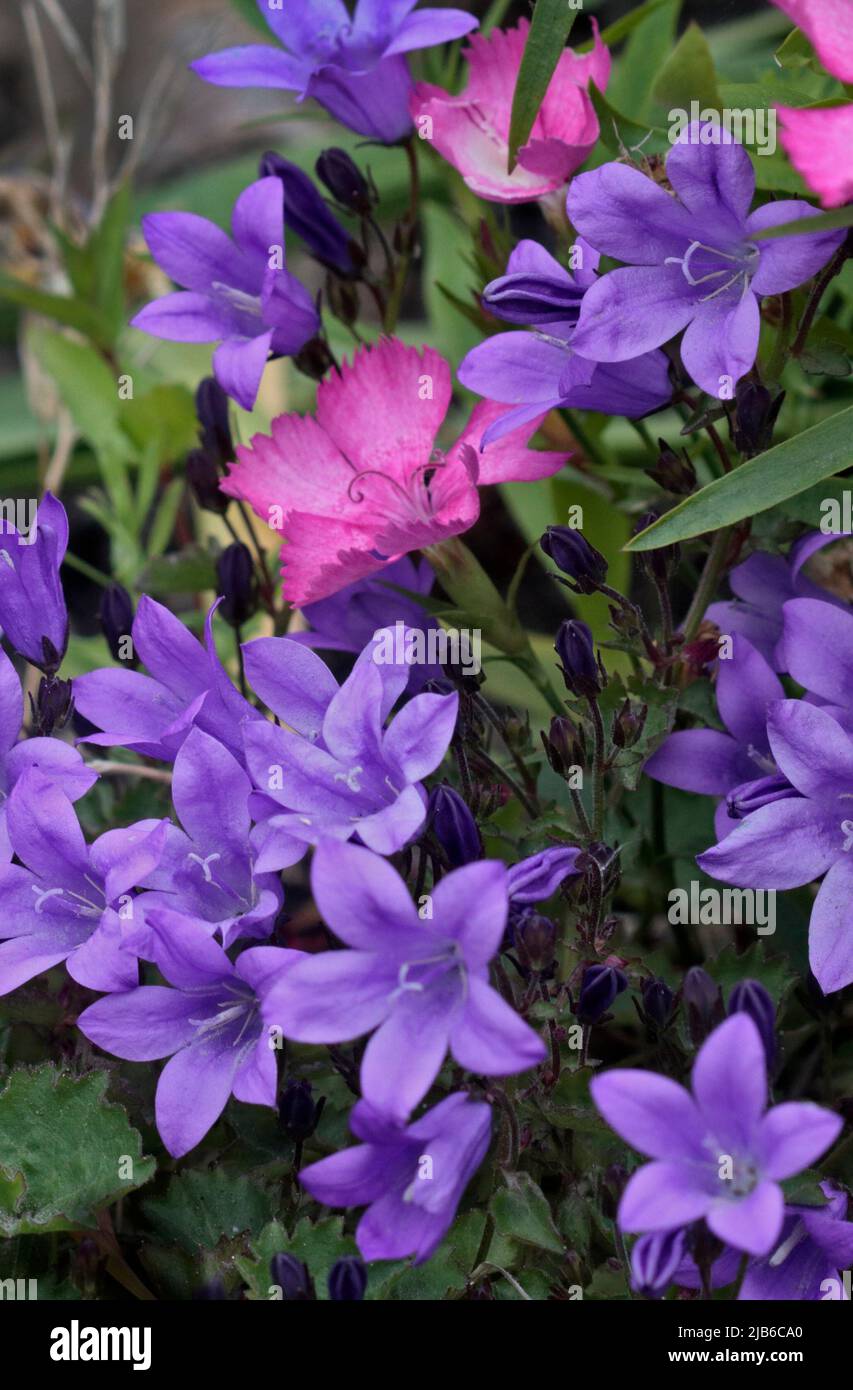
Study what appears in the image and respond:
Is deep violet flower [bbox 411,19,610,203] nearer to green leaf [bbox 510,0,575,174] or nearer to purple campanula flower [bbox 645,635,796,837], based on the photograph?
green leaf [bbox 510,0,575,174]

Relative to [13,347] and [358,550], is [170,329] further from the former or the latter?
[13,347]


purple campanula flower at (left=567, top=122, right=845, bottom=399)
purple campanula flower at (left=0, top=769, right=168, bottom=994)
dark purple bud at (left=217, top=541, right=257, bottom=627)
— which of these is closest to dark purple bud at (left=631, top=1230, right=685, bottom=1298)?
purple campanula flower at (left=0, top=769, right=168, bottom=994)

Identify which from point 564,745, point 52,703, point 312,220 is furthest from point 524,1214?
point 312,220

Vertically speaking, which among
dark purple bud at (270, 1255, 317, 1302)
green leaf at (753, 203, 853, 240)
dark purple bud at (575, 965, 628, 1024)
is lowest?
dark purple bud at (270, 1255, 317, 1302)

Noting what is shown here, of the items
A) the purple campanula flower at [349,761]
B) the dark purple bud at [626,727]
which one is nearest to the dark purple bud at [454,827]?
the purple campanula flower at [349,761]
